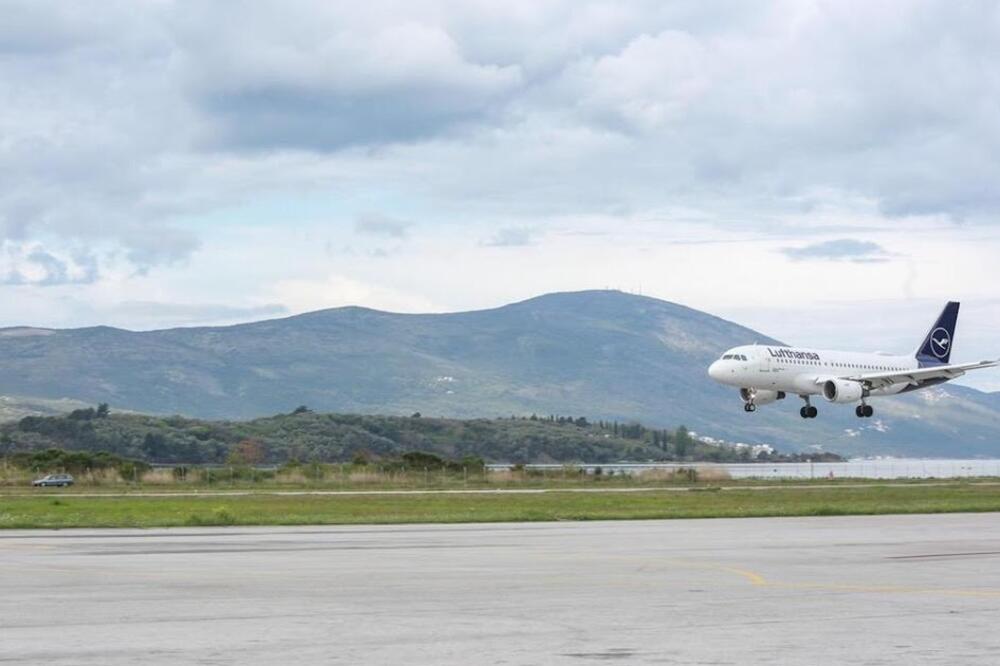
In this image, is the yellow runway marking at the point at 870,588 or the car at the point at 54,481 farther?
the car at the point at 54,481

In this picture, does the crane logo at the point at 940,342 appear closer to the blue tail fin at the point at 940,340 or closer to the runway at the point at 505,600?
the blue tail fin at the point at 940,340

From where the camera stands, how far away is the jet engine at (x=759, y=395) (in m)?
93.2

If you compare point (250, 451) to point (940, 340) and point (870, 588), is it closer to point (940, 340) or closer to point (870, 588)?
point (940, 340)

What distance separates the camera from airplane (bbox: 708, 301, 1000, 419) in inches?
3664

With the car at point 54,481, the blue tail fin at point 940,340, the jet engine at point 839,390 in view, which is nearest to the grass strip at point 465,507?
the jet engine at point 839,390

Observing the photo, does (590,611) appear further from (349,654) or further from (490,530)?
(490,530)

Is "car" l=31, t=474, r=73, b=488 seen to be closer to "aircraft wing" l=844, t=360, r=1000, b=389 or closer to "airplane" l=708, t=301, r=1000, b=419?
"airplane" l=708, t=301, r=1000, b=419

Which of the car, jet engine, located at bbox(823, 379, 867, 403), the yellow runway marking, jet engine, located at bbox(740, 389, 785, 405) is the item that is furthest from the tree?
the yellow runway marking

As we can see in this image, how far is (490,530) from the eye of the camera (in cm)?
4381

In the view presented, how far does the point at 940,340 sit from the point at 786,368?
62.9 ft

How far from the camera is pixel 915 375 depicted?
325 feet

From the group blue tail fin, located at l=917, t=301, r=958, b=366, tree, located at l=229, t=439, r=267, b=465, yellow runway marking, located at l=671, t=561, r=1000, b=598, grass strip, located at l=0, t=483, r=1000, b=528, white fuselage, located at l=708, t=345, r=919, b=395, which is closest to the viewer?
yellow runway marking, located at l=671, t=561, r=1000, b=598

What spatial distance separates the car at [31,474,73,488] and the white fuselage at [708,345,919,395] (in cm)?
3946

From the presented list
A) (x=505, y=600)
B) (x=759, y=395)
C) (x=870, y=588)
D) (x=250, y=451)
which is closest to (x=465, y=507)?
→ (x=870, y=588)
